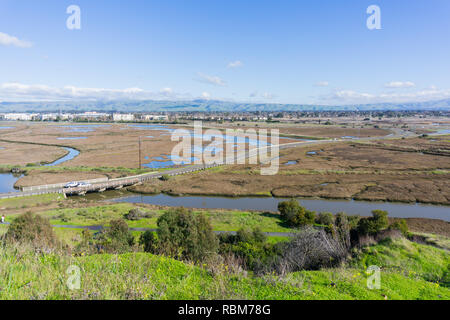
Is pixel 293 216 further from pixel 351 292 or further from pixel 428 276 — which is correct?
pixel 351 292

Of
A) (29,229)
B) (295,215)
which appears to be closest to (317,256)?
(295,215)

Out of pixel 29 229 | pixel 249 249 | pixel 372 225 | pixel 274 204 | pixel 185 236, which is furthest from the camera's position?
pixel 274 204

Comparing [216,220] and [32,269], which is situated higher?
[32,269]

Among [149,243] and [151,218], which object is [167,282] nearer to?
[149,243]

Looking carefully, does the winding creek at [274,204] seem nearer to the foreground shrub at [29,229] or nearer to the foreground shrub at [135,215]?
the foreground shrub at [135,215]

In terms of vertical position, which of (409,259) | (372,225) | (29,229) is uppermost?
(29,229)

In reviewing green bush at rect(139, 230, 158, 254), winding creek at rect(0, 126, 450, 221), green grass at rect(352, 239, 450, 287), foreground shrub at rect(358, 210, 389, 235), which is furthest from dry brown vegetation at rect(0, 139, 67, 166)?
green grass at rect(352, 239, 450, 287)

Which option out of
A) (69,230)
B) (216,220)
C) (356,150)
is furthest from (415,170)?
(69,230)
